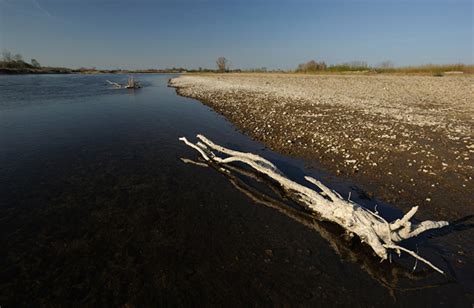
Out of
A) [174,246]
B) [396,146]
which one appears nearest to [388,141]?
[396,146]

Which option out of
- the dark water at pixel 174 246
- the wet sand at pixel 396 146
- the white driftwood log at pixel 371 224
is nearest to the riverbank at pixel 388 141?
the wet sand at pixel 396 146

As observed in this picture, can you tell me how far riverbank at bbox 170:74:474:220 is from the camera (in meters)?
7.86

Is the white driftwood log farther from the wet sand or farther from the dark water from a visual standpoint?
the wet sand

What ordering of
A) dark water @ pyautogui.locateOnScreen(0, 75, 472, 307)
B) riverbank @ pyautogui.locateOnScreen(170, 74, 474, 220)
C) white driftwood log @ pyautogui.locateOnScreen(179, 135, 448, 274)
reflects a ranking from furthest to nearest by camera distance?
riverbank @ pyautogui.locateOnScreen(170, 74, 474, 220)
white driftwood log @ pyautogui.locateOnScreen(179, 135, 448, 274)
dark water @ pyautogui.locateOnScreen(0, 75, 472, 307)

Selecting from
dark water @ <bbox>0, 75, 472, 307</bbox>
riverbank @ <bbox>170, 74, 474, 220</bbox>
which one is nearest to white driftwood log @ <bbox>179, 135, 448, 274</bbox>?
dark water @ <bbox>0, 75, 472, 307</bbox>

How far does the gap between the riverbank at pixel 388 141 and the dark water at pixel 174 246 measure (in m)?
1.60

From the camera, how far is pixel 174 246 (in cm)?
589

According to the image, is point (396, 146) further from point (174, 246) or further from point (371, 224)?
point (174, 246)

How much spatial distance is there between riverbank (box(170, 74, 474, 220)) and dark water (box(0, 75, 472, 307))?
1.60m

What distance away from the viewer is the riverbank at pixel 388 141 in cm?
786

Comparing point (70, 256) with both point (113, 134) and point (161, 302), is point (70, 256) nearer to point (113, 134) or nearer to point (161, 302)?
point (161, 302)

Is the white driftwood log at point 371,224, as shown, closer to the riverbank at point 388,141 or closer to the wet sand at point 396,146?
the wet sand at point 396,146

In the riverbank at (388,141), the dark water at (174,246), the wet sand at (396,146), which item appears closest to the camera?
the dark water at (174,246)

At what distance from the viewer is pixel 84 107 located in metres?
25.5
